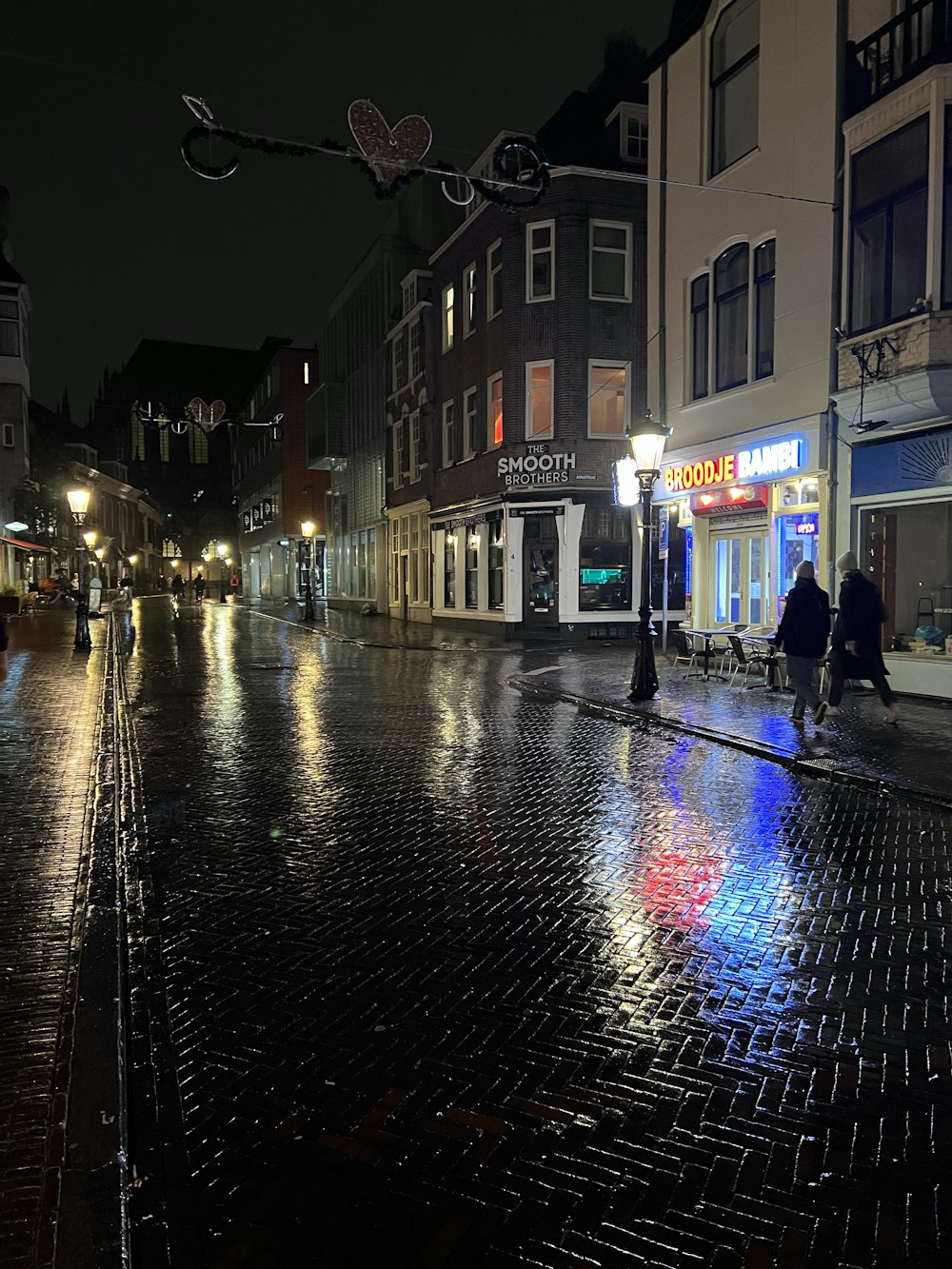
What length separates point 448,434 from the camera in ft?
102

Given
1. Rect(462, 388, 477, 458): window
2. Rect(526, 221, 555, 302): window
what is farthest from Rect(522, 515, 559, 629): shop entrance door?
Rect(526, 221, 555, 302): window

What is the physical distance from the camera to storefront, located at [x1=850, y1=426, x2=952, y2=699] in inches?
502

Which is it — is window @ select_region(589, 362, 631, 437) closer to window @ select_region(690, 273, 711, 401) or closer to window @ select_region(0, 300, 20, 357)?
window @ select_region(690, 273, 711, 401)

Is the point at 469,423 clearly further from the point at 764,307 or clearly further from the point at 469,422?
the point at 764,307

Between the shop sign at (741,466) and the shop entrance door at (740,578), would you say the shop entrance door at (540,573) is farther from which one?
the shop entrance door at (740,578)

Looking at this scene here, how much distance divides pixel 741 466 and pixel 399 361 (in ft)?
75.4

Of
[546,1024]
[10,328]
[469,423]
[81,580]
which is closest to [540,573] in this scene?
[469,423]

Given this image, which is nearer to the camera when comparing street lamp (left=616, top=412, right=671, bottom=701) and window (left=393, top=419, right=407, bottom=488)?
street lamp (left=616, top=412, right=671, bottom=701)

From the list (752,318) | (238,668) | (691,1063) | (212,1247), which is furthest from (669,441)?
(212,1247)

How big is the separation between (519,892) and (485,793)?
246 centimetres

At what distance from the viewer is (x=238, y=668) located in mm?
18609

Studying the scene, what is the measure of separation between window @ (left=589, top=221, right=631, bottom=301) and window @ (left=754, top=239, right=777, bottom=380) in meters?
9.12

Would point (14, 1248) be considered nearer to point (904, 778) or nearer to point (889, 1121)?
point (889, 1121)

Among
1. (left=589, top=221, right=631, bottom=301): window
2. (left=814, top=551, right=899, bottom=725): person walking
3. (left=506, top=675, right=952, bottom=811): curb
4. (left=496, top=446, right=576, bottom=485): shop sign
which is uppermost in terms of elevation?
(left=589, top=221, right=631, bottom=301): window
